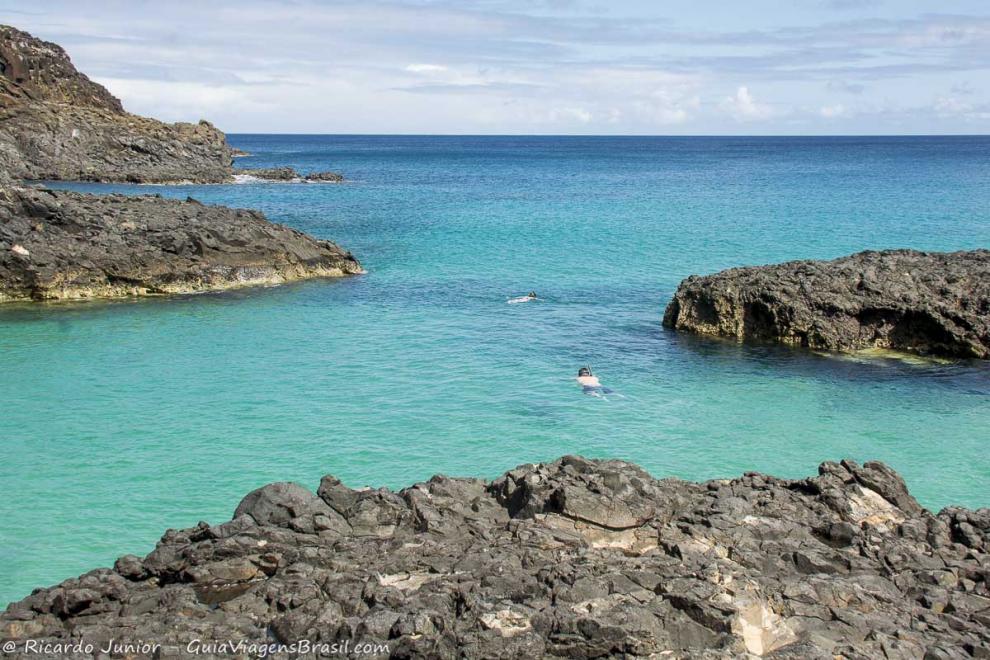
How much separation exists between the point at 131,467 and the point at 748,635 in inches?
530

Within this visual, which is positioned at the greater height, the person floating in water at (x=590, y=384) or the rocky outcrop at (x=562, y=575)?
the rocky outcrop at (x=562, y=575)

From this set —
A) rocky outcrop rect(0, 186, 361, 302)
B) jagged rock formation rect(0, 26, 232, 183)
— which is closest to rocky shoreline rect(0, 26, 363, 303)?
rocky outcrop rect(0, 186, 361, 302)

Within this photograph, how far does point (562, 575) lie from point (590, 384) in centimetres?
1332

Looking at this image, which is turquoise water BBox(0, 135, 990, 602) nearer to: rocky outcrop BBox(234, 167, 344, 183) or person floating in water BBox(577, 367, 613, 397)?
person floating in water BBox(577, 367, 613, 397)

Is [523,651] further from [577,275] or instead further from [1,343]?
[577,275]

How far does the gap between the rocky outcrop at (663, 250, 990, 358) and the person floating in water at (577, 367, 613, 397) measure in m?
6.59

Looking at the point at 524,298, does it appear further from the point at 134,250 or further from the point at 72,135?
the point at 72,135

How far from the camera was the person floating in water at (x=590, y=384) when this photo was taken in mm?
23531

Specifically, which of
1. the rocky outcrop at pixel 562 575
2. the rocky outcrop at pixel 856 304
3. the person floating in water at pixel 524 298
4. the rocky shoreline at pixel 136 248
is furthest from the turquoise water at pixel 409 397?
the rocky outcrop at pixel 562 575

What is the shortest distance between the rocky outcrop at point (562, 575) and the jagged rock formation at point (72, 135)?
7270cm

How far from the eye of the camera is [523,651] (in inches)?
376

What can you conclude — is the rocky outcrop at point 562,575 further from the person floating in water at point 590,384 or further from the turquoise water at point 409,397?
the person floating in water at point 590,384

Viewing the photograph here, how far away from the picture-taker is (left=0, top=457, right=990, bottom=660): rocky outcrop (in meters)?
9.99

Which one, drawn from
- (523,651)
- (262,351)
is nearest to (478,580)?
(523,651)
